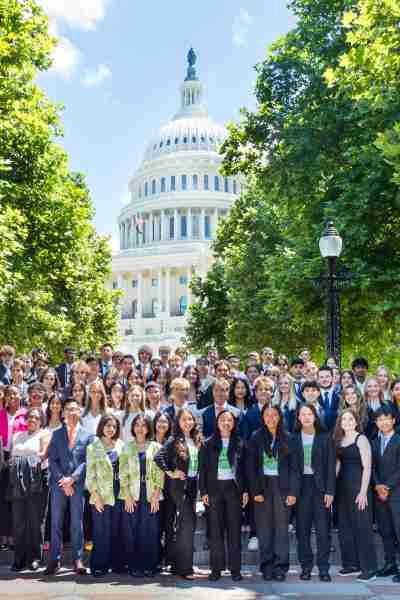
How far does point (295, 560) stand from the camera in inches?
391

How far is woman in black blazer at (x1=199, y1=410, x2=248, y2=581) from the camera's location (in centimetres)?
916

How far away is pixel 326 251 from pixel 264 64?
12292 millimetres

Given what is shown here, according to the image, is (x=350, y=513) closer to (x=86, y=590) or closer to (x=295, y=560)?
(x=295, y=560)

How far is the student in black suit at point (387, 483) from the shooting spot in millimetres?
9156

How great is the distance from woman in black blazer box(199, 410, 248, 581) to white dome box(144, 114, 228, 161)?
12663 centimetres

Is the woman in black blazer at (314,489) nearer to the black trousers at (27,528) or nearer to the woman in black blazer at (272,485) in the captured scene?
the woman in black blazer at (272,485)

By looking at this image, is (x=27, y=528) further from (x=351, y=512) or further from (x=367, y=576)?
(x=367, y=576)

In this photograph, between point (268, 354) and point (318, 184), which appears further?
point (318, 184)

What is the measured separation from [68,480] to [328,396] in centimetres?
397

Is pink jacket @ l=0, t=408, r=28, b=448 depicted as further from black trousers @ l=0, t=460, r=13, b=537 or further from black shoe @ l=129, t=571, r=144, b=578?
black shoe @ l=129, t=571, r=144, b=578

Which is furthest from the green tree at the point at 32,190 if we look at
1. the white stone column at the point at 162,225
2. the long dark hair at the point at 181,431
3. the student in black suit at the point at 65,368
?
the white stone column at the point at 162,225

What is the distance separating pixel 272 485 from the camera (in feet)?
30.5

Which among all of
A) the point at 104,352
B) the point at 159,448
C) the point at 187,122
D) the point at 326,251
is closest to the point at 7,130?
the point at 104,352

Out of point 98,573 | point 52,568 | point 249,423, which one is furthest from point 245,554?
point 52,568
